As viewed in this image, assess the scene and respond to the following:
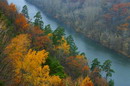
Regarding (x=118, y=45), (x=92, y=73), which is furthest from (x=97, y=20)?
(x=92, y=73)

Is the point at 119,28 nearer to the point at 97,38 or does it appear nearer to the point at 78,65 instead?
the point at 97,38

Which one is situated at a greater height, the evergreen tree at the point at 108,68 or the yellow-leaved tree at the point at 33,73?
the evergreen tree at the point at 108,68

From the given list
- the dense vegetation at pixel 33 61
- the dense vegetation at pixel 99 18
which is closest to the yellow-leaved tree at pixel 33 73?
the dense vegetation at pixel 33 61

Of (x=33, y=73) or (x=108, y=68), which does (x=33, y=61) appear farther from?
(x=108, y=68)

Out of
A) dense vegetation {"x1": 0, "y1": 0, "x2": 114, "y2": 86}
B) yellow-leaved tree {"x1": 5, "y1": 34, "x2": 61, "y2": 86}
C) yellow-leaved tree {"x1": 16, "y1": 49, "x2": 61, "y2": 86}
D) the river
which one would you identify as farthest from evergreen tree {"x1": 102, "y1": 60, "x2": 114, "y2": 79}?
yellow-leaved tree {"x1": 16, "y1": 49, "x2": 61, "y2": 86}

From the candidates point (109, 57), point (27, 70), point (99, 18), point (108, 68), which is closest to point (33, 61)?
point (27, 70)

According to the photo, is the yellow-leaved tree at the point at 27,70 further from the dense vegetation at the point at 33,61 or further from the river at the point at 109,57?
the river at the point at 109,57
